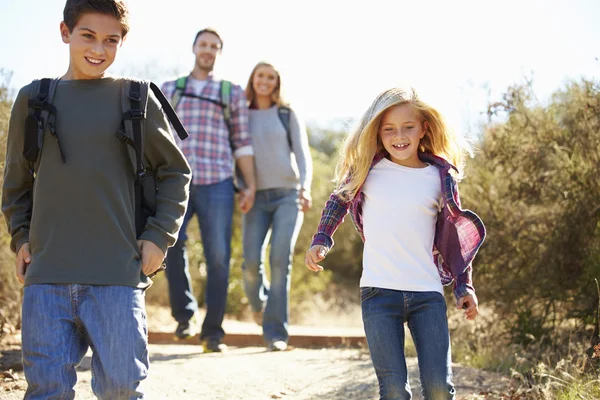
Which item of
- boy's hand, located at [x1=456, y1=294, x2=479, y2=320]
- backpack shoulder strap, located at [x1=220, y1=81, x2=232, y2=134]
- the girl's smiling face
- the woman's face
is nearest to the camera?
boy's hand, located at [x1=456, y1=294, x2=479, y2=320]

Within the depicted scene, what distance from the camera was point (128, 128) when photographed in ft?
10.8

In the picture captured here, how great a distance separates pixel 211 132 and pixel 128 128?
10.3 feet

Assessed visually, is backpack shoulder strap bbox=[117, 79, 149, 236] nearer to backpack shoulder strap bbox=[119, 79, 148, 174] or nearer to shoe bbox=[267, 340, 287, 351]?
backpack shoulder strap bbox=[119, 79, 148, 174]

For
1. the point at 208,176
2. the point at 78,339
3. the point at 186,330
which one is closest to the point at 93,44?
the point at 78,339

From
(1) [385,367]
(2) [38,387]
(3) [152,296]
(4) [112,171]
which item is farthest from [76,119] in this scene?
(3) [152,296]

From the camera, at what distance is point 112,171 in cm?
325

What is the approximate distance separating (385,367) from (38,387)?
142cm

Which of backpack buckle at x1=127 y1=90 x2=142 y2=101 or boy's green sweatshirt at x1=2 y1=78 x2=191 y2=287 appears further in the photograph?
backpack buckle at x1=127 y1=90 x2=142 y2=101

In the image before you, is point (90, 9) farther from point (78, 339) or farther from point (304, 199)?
point (304, 199)

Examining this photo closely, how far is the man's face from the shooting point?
21.3 feet

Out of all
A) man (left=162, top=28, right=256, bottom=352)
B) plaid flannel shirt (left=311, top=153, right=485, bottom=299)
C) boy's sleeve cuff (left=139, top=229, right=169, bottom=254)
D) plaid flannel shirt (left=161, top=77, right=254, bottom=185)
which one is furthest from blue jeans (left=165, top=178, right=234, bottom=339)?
boy's sleeve cuff (left=139, top=229, right=169, bottom=254)

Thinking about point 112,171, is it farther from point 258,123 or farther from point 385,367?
point 258,123

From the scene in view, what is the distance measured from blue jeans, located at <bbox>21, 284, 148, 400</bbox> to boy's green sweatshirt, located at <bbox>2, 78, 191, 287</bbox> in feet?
0.19

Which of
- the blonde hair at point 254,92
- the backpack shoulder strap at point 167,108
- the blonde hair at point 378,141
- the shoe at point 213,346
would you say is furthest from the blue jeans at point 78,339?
the blonde hair at point 254,92
